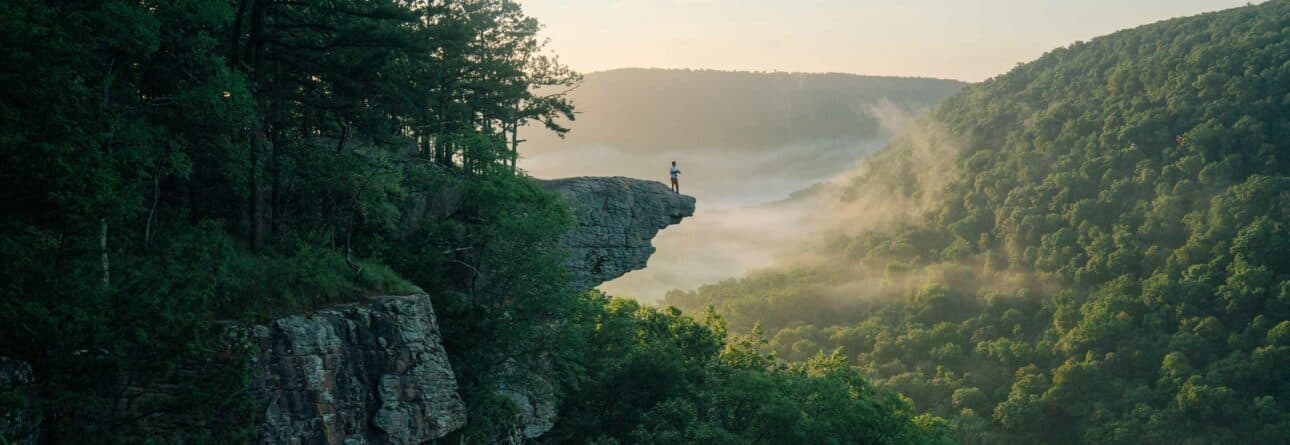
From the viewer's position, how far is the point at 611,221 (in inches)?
1357

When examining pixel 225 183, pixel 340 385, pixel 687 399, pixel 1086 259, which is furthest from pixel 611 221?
pixel 1086 259

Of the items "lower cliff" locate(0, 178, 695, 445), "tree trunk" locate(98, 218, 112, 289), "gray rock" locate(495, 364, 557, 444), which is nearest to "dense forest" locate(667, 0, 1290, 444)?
"gray rock" locate(495, 364, 557, 444)

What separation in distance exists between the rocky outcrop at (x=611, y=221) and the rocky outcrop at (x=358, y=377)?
11489mm

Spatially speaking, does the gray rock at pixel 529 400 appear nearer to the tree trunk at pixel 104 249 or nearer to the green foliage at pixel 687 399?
the green foliage at pixel 687 399

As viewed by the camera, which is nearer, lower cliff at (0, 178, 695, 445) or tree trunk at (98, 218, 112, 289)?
lower cliff at (0, 178, 695, 445)

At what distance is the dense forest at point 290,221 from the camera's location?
44.7 ft

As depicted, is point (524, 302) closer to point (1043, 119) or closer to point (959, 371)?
point (959, 371)

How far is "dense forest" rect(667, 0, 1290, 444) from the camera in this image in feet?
295

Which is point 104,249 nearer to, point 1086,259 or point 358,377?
point 358,377

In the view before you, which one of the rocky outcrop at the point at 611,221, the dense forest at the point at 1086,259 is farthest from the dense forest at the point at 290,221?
the dense forest at the point at 1086,259

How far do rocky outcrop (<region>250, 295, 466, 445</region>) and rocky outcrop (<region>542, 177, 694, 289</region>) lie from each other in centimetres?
1149

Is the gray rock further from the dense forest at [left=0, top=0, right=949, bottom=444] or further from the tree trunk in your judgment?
the tree trunk

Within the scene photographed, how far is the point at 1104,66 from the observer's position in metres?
154

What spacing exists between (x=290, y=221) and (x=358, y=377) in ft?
18.7
